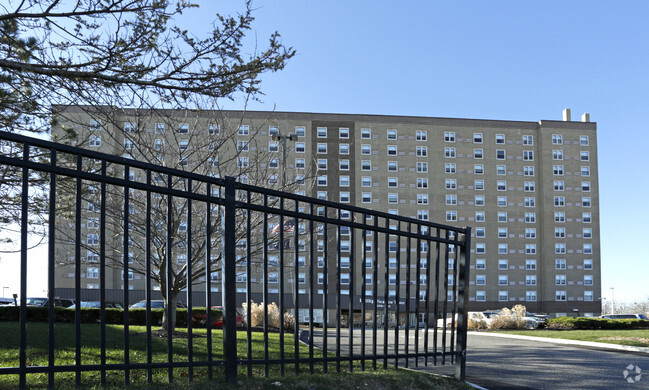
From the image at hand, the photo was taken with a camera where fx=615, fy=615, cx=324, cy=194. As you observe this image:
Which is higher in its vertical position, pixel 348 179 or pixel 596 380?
pixel 348 179

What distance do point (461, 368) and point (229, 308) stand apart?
154 inches

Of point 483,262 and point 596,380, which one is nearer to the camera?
point 596,380

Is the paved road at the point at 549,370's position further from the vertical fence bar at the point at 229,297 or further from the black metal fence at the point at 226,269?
the vertical fence bar at the point at 229,297

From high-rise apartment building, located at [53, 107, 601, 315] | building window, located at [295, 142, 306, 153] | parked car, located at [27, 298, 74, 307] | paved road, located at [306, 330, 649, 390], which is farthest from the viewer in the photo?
high-rise apartment building, located at [53, 107, 601, 315]

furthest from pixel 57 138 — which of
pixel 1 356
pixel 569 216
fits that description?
pixel 569 216

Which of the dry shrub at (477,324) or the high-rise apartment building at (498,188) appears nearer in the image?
the dry shrub at (477,324)

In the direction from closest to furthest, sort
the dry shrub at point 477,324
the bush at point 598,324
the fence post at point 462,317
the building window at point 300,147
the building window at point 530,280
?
the fence post at point 462,317 → the bush at point 598,324 → the dry shrub at point 477,324 → the building window at point 300,147 → the building window at point 530,280

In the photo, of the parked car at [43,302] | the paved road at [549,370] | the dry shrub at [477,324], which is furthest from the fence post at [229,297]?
the dry shrub at [477,324]

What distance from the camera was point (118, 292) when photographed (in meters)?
70.3

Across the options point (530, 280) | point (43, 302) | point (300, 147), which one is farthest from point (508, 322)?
point (530, 280)

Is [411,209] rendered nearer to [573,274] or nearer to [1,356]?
[573,274]

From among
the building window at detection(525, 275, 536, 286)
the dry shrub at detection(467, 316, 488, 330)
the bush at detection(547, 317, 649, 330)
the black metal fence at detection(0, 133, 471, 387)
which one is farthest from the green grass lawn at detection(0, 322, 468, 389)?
the building window at detection(525, 275, 536, 286)

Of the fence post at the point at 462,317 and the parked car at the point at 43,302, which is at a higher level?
the fence post at the point at 462,317

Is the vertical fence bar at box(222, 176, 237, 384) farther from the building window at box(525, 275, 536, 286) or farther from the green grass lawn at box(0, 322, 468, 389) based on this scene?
the building window at box(525, 275, 536, 286)
